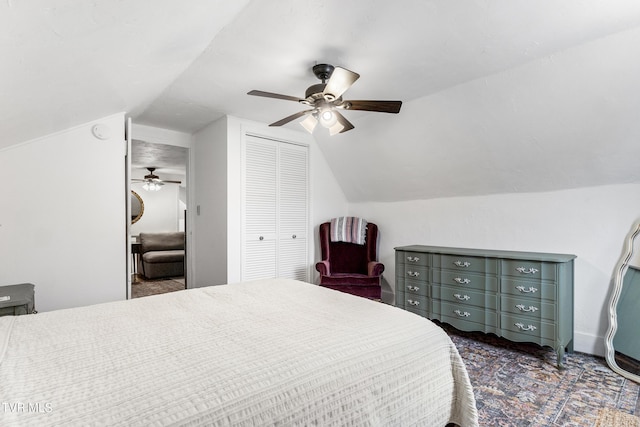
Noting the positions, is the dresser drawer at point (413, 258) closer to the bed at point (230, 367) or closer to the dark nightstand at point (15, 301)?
the bed at point (230, 367)

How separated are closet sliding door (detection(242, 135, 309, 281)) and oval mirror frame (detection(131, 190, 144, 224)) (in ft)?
15.8

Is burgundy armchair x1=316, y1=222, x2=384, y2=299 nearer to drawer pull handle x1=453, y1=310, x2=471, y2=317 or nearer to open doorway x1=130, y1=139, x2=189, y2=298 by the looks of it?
drawer pull handle x1=453, y1=310, x2=471, y2=317

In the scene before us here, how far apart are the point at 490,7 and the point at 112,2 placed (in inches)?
70.9

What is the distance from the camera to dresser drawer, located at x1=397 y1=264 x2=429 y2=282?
10.5 ft

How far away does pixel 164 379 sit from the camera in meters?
0.93

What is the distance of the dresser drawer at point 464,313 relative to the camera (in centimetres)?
275

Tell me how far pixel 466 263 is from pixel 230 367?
8.19 ft

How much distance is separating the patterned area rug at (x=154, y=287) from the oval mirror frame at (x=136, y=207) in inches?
89.0

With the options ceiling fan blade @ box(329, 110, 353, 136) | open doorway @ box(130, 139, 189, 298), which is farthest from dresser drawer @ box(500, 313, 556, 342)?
open doorway @ box(130, 139, 189, 298)

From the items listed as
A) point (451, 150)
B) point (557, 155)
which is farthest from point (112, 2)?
point (557, 155)

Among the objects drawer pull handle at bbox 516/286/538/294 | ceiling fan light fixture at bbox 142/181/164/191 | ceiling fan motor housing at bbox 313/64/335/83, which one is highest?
ceiling fan motor housing at bbox 313/64/335/83

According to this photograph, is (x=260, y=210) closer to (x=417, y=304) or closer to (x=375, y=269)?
(x=375, y=269)

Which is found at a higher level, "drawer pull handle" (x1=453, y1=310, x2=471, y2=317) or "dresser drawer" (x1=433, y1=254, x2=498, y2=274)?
"dresser drawer" (x1=433, y1=254, x2=498, y2=274)

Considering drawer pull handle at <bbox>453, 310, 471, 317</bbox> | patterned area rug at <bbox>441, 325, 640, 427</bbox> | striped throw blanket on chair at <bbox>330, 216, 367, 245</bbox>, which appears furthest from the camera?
striped throw blanket on chair at <bbox>330, 216, 367, 245</bbox>
